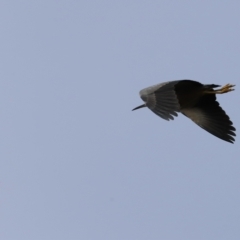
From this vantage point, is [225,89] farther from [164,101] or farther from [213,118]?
[164,101]

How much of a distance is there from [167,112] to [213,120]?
10.1 ft

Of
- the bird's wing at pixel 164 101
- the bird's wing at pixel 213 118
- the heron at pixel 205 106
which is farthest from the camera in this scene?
the bird's wing at pixel 213 118

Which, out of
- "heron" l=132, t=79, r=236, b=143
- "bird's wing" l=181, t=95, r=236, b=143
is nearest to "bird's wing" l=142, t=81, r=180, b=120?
"heron" l=132, t=79, r=236, b=143

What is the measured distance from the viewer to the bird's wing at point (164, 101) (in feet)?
43.3

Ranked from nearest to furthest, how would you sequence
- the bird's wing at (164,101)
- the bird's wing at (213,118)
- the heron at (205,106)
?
the bird's wing at (164,101) < the heron at (205,106) < the bird's wing at (213,118)

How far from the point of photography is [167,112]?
13203mm

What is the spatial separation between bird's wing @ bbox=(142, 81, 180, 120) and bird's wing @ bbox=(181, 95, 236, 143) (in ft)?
6.47

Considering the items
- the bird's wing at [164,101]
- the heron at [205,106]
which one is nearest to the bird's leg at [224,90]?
the heron at [205,106]

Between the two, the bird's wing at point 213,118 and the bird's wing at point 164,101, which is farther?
the bird's wing at point 213,118

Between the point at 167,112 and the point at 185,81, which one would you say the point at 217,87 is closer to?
the point at 185,81

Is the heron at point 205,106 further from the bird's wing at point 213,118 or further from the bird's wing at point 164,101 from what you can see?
the bird's wing at point 164,101

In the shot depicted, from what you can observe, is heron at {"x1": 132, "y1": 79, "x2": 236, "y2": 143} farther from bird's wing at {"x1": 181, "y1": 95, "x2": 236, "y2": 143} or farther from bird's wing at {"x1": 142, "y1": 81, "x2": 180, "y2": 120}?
bird's wing at {"x1": 142, "y1": 81, "x2": 180, "y2": 120}

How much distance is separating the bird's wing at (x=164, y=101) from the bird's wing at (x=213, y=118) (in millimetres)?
1971

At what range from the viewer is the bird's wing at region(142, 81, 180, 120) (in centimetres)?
1320
